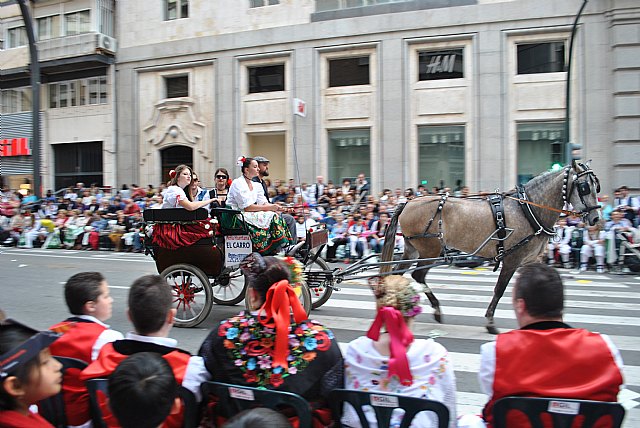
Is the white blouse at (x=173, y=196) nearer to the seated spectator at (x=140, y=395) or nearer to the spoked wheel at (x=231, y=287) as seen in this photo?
the spoked wheel at (x=231, y=287)

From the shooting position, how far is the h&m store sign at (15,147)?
92.5 ft

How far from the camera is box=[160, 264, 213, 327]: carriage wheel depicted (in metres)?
6.80

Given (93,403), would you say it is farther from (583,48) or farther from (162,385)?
(583,48)

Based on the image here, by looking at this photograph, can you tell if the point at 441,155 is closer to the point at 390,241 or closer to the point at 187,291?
the point at 390,241

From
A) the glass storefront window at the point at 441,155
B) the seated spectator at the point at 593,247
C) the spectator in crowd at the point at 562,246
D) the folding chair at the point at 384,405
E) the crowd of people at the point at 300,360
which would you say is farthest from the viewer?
the glass storefront window at the point at 441,155

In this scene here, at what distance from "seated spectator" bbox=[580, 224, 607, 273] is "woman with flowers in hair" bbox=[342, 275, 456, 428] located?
1167cm

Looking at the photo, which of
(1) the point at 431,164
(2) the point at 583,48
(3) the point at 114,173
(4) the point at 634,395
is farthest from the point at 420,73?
(4) the point at 634,395

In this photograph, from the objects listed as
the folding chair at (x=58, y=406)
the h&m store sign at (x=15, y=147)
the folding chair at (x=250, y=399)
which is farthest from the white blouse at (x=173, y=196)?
the h&m store sign at (x=15, y=147)

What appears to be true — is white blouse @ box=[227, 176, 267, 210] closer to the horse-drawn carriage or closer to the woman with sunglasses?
the horse-drawn carriage

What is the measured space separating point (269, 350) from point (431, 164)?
18136 mm

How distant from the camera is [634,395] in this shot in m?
4.54

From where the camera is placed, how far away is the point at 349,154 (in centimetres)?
2119

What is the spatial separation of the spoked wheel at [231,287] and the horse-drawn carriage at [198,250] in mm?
58

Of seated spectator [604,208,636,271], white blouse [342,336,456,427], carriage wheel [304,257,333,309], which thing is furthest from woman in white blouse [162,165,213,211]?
seated spectator [604,208,636,271]
